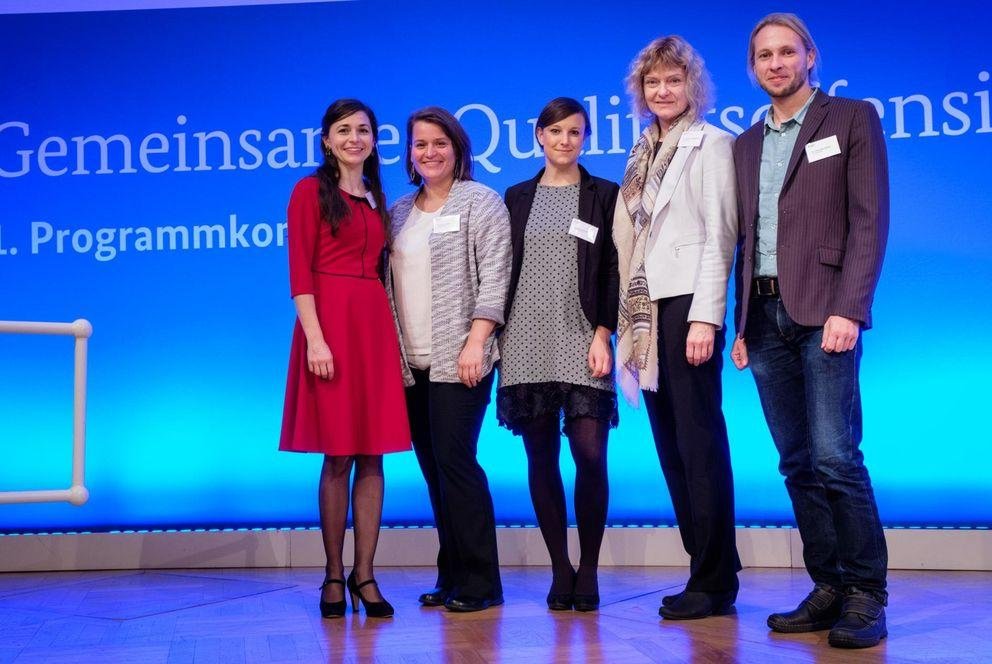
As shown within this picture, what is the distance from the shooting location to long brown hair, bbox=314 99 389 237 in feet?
9.27

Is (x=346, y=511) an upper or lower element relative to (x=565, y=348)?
lower

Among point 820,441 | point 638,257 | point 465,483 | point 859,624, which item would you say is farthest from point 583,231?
point 859,624

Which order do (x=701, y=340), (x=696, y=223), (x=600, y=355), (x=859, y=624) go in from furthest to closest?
(x=600, y=355)
(x=696, y=223)
(x=701, y=340)
(x=859, y=624)

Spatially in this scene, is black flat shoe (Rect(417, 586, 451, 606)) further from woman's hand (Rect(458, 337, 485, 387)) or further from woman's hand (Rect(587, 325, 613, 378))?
woman's hand (Rect(587, 325, 613, 378))

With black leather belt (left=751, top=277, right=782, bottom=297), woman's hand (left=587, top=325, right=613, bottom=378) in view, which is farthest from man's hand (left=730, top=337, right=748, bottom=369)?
woman's hand (left=587, top=325, right=613, bottom=378)

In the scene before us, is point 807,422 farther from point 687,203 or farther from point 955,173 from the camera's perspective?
point 955,173

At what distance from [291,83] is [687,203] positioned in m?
1.98

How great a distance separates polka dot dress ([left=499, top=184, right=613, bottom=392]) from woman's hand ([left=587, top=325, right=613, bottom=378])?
0.06 ft

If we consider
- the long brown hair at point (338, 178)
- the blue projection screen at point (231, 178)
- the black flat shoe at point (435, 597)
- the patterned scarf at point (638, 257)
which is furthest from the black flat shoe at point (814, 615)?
the long brown hair at point (338, 178)

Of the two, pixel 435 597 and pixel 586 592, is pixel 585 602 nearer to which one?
pixel 586 592

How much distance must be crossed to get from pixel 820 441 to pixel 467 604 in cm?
103

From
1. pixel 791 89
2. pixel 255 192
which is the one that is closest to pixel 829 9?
pixel 791 89

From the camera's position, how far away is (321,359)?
2758 mm

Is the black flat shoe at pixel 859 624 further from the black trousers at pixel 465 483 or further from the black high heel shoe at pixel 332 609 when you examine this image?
the black high heel shoe at pixel 332 609
